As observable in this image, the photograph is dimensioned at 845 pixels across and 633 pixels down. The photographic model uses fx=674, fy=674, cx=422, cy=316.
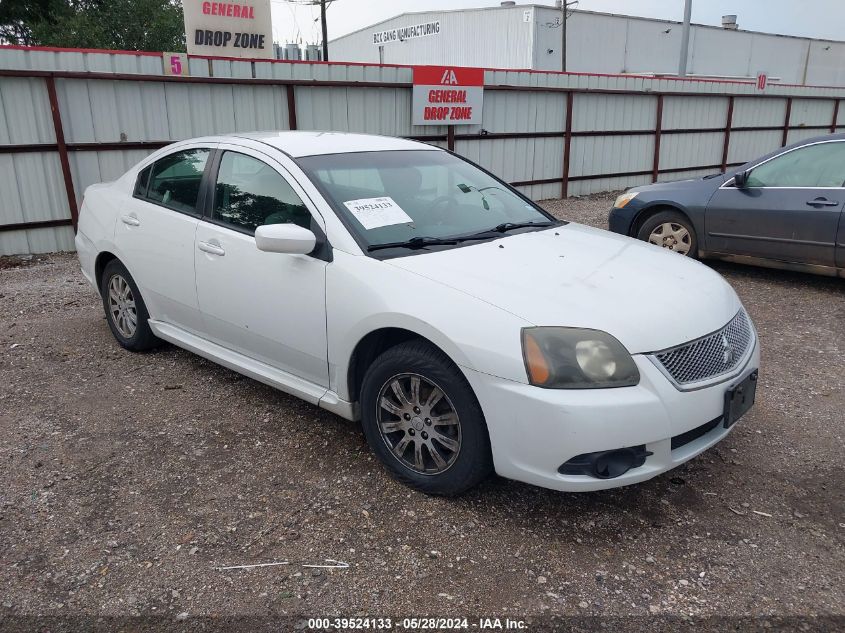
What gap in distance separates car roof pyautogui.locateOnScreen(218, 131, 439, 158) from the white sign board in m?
40.5

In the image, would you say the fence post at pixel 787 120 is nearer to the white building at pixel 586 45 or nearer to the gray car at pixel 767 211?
the gray car at pixel 767 211

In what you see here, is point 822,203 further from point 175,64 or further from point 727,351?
point 175,64

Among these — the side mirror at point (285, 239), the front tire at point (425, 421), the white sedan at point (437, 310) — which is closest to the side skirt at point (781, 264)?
the white sedan at point (437, 310)

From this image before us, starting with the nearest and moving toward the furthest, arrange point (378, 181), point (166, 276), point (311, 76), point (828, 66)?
point (378, 181) < point (166, 276) < point (311, 76) < point (828, 66)

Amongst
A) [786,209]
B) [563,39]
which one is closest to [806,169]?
[786,209]

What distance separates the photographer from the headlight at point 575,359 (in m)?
2.56

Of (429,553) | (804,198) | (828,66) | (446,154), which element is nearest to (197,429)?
(429,553)

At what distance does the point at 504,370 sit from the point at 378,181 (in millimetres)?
1549

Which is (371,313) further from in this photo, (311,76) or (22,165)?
(311,76)

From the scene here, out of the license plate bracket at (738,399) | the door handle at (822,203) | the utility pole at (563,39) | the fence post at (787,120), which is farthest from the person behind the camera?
the utility pole at (563,39)

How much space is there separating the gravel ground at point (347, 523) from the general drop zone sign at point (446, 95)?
8259mm

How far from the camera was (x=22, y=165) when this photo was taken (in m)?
8.09

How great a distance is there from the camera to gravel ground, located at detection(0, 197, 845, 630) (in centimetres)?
244

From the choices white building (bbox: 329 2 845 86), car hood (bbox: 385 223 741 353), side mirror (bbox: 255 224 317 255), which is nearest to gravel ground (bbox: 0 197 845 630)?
car hood (bbox: 385 223 741 353)
